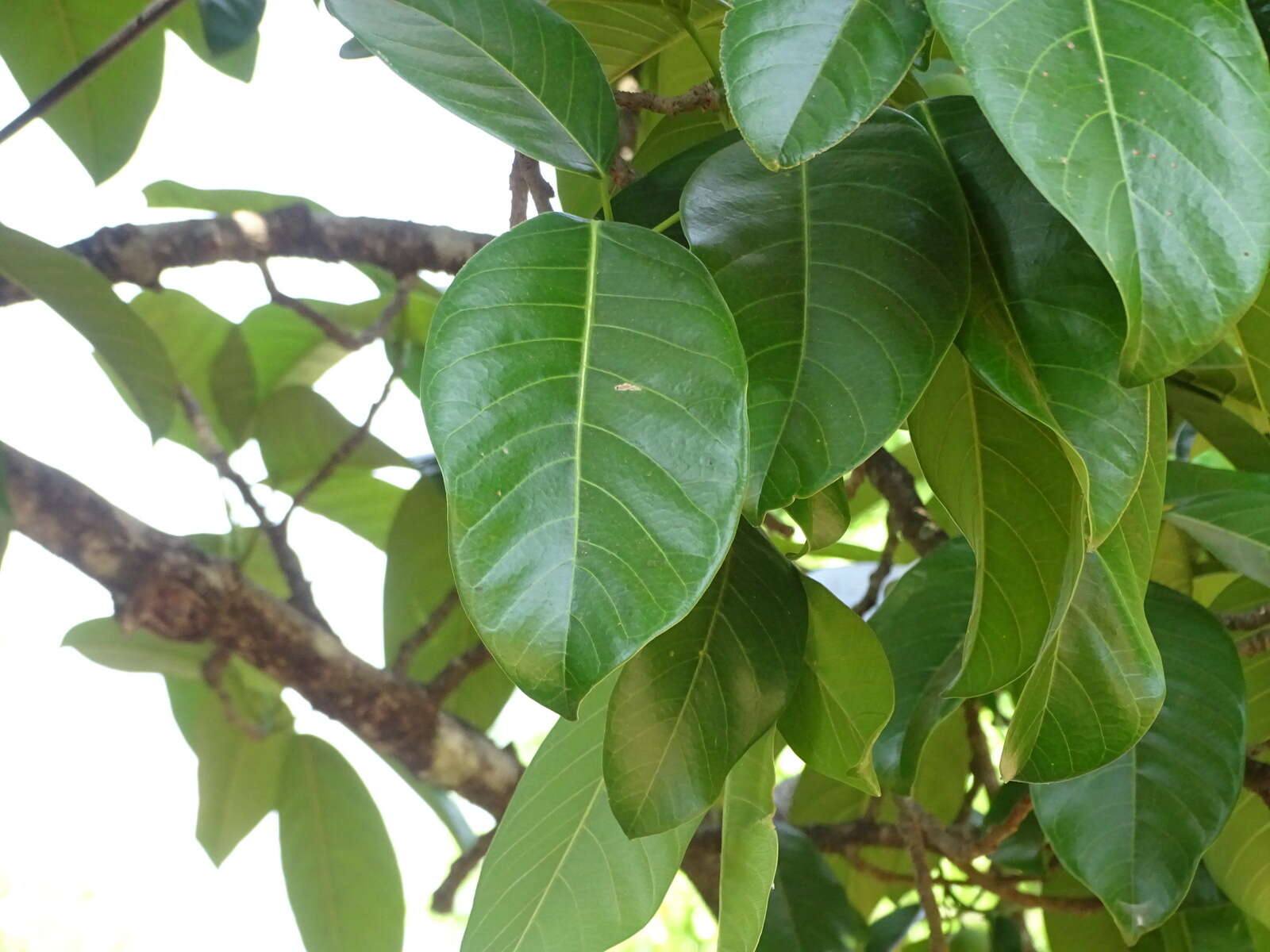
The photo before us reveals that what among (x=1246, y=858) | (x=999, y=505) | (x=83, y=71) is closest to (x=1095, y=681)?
(x=999, y=505)

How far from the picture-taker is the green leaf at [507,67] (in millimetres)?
298

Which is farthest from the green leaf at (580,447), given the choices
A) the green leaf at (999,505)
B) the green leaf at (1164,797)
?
the green leaf at (1164,797)

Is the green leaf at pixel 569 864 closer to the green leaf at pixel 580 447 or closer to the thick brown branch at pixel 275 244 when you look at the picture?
the green leaf at pixel 580 447

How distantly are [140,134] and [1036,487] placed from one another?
0.70 m

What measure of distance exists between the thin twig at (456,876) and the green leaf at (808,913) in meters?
0.25

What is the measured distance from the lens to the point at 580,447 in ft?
0.81

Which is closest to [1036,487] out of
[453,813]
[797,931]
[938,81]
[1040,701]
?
[1040,701]

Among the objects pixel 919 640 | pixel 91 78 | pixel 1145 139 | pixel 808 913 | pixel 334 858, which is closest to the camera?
pixel 1145 139

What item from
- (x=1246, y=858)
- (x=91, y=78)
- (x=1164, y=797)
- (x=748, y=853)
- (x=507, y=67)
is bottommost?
(x=1246, y=858)

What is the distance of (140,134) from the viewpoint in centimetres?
79

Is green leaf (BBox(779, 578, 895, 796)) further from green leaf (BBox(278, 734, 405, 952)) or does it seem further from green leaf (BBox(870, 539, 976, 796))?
green leaf (BBox(278, 734, 405, 952))

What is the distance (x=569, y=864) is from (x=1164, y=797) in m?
0.23

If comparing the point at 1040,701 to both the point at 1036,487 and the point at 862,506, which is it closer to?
the point at 1036,487

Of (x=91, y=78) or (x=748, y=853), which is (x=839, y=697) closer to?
(x=748, y=853)
